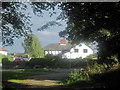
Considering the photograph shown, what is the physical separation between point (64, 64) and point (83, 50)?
23.4m

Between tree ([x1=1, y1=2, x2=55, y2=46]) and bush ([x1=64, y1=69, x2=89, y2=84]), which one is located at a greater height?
tree ([x1=1, y1=2, x2=55, y2=46])

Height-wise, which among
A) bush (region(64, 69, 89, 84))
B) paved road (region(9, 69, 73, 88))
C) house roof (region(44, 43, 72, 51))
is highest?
house roof (region(44, 43, 72, 51))

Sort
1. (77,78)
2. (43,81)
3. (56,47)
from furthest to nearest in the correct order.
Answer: (56,47) → (43,81) → (77,78)

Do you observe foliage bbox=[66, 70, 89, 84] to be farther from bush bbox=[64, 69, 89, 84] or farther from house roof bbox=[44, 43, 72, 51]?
house roof bbox=[44, 43, 72, 51]

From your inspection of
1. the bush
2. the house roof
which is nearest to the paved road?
the bush

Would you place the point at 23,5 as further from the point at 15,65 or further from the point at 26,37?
the point at 15,65

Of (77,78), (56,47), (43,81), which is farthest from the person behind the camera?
(56,47)

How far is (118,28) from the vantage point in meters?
7.91

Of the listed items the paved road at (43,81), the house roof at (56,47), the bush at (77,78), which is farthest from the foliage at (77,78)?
the house roof at (56,47)

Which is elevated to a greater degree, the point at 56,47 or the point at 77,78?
the point at 56,47

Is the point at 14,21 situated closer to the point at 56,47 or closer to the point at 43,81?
the point at 43,81

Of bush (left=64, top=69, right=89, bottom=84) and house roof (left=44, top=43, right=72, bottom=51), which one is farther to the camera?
house roof (left=44, top=43, right=72, bottom=51)

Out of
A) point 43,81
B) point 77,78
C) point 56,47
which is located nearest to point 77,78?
point 77,78

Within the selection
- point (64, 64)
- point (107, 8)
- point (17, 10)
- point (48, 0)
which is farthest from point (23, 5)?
point (64, 64)
